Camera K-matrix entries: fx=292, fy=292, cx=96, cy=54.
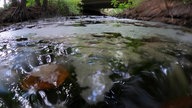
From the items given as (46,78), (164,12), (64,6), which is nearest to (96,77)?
(46,78)

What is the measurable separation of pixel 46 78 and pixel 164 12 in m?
5.51

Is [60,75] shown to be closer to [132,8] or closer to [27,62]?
[27,62]

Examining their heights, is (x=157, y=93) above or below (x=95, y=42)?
below

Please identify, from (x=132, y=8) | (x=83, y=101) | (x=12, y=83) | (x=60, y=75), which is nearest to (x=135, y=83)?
(x=83, y=101)

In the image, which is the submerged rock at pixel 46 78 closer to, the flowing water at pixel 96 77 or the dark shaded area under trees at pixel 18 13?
the flowing water at pixel 96 77

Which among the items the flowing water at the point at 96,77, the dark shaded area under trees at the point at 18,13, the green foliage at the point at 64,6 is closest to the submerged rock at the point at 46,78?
the flowing water at the point at 96,77

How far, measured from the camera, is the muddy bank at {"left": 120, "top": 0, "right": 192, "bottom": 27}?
663 centimetres

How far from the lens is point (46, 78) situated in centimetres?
265

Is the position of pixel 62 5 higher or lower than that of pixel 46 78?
higher

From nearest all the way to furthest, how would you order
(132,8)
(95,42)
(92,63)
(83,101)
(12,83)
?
1. (83,101)
2. (12,83)
3. (92,63)
4. (95,42)
5. (132,8)

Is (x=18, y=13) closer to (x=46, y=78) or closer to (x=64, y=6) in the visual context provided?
(x=64, y=6)

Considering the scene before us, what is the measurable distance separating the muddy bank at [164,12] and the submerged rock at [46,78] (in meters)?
3.36

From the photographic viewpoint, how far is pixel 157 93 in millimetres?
2721

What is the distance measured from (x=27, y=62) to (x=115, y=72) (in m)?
0.95
